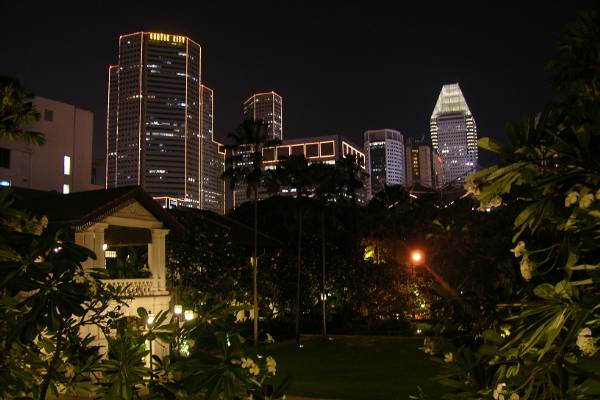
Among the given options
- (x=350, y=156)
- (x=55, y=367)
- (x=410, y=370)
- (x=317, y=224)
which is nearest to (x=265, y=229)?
(x=317, y=224)

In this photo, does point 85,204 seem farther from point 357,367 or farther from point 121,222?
point 357,367

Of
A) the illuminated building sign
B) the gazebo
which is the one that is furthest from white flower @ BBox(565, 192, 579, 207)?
the illuminated building sign

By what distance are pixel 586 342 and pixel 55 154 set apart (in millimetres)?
50331

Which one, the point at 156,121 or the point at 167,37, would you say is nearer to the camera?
the point at 156,121

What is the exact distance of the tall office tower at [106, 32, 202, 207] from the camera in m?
169

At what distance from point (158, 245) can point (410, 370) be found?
10.1 metres

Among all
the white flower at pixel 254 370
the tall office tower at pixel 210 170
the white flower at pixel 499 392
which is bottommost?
the white flower at pixel 254 370

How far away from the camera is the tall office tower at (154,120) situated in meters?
169

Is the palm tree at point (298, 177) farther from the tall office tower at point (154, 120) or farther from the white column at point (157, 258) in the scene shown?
the tall office tower at point (154, 120)

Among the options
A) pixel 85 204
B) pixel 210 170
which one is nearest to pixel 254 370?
pixel 85 204

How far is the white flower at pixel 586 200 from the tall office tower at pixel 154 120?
16824cm

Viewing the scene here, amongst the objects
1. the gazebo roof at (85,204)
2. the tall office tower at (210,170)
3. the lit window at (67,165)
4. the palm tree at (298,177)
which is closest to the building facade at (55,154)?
the lit window at (67,165)

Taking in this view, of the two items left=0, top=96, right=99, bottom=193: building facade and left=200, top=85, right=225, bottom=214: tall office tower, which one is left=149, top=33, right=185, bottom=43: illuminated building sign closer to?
left=200, top=85, right=225, bottom=214: tall office tower

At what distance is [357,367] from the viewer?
72.4 feet
